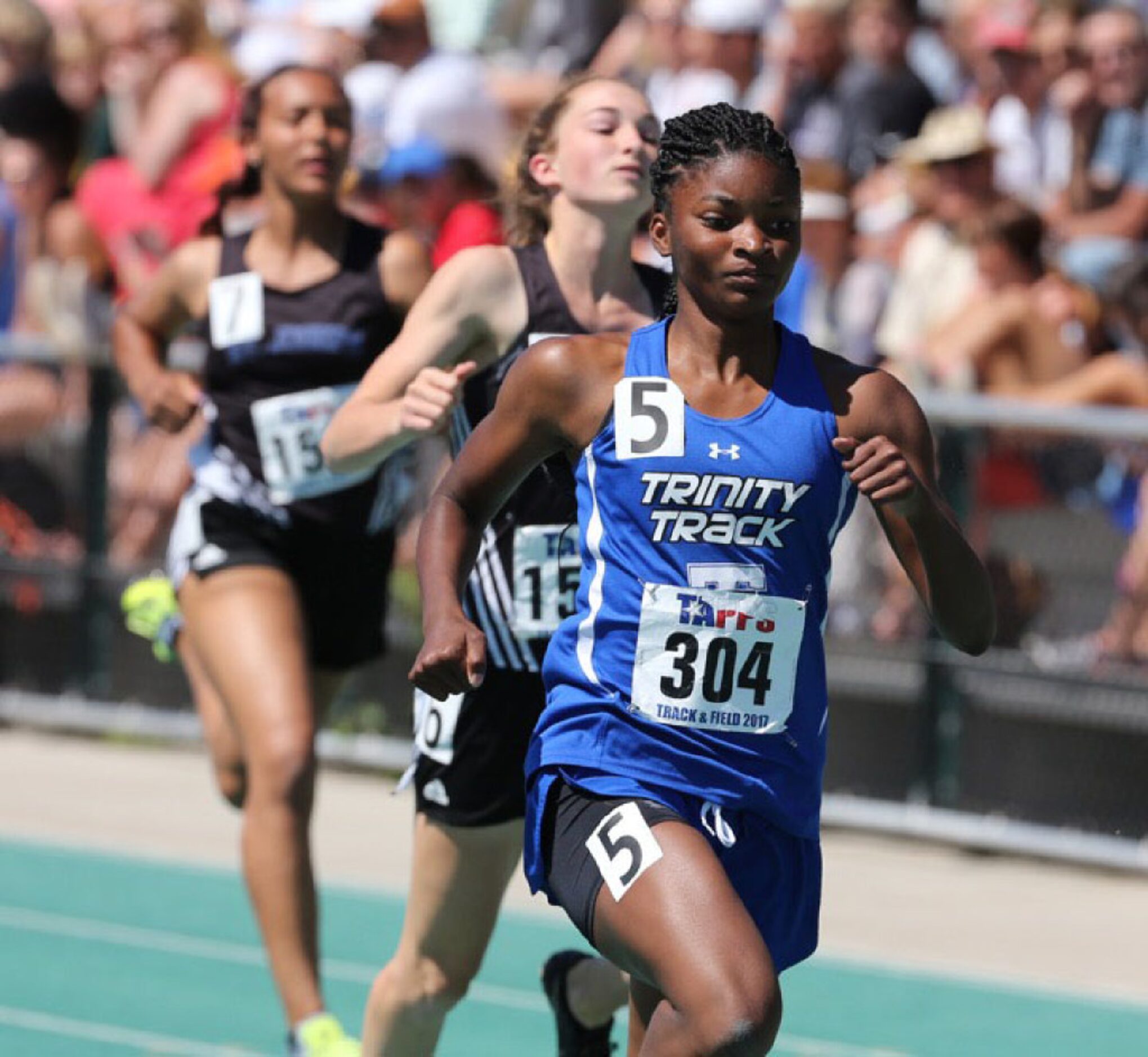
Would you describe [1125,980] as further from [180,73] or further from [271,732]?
[180,73]

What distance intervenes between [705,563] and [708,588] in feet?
0.13

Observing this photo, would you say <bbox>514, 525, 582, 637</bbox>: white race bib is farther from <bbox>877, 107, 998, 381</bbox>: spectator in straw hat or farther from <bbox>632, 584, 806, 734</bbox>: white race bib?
<bbox>877, 107, 998, 381</bbox>: spectator in straw hat

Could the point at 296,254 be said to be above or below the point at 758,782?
above

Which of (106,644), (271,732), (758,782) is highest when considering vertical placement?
(758,782)

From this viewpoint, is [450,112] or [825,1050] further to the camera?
[450,112]

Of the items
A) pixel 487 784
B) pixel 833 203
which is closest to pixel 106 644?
pixel 833 203

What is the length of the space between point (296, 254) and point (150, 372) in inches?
21.5

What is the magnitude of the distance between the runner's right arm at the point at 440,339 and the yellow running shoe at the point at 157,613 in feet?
5.95

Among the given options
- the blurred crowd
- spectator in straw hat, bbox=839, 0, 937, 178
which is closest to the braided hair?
the blurred crowd

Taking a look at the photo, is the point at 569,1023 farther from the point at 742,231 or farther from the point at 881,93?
the point at 881,93

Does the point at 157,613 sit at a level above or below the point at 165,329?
below

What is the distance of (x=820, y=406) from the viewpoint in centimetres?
420

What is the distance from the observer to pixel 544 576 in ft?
17.2

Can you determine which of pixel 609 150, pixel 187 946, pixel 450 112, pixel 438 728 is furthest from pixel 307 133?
pixel 450 112
